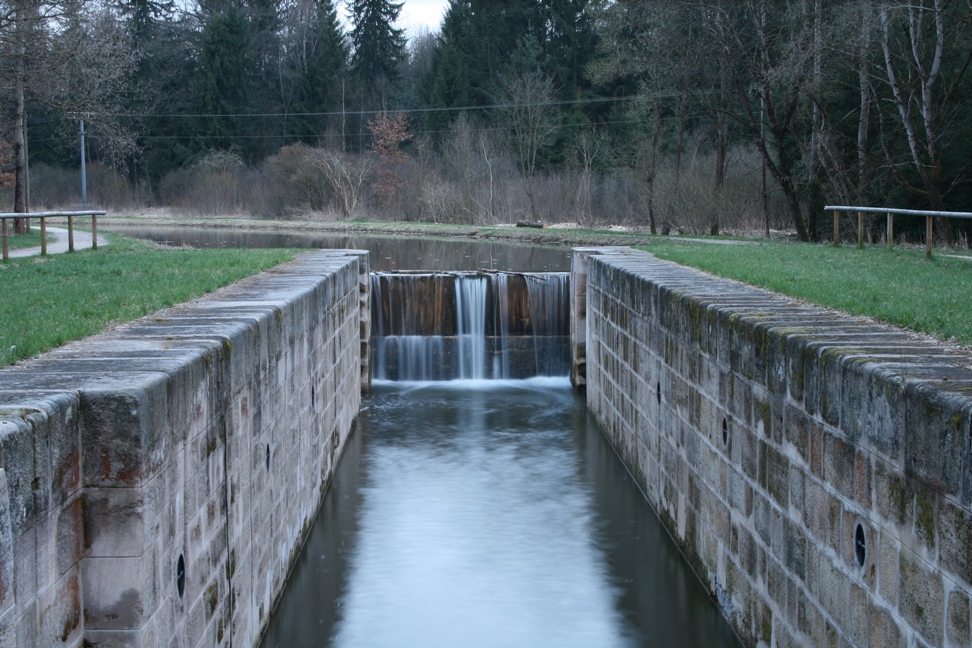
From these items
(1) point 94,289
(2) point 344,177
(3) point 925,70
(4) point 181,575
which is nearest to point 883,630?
(4) point 181,575

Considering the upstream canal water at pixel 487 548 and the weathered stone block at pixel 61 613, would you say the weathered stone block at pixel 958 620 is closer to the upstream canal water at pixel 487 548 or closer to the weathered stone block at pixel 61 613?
the weathered stone block at pixel 61 613

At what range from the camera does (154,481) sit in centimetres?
413

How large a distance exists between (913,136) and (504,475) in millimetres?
12809

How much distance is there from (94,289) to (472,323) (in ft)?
27.8

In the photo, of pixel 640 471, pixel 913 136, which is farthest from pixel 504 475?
pixel 913 136

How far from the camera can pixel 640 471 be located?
1016cm

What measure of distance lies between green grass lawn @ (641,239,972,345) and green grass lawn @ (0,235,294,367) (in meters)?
4.66

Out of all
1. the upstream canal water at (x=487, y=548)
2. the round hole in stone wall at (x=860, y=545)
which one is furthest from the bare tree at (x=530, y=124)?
the round hole in stone wall at (x=860, y=545)

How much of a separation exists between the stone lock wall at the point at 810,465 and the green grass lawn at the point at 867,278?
29 centimetres

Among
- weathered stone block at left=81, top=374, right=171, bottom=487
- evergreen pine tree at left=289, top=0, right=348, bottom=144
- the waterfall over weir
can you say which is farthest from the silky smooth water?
evergreen pine tree at left=289, top=0, right=348, bottom=144

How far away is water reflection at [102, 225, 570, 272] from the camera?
24.2m

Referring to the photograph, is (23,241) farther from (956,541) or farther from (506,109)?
(506,109)

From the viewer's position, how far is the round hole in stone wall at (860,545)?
4500 mm

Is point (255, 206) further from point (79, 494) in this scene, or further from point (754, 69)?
point (79, 494)
